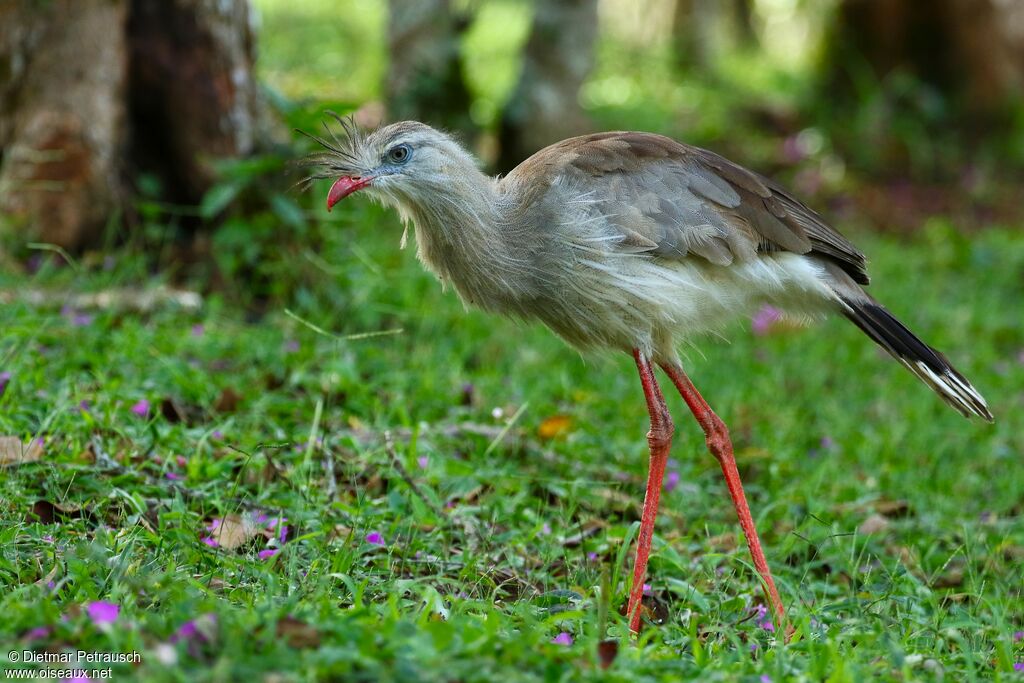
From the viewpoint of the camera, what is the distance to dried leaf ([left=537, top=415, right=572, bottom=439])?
379 cm

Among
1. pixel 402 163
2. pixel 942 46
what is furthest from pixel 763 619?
pixel 942 46

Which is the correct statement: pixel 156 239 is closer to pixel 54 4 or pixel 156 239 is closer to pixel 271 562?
pixel 54 4

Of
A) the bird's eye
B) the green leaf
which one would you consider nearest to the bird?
the bird's eye

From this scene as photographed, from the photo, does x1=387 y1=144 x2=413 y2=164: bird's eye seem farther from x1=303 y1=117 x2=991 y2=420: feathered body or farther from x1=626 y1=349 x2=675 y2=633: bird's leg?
x1=626 y1=349 x2=675 y2=633: bird's leg

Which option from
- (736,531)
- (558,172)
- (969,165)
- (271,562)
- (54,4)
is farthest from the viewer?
(969,165)

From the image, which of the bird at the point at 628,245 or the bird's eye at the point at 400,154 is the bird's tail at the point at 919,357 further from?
the bird's eye at the point at 400,154

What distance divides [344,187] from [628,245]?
778mm

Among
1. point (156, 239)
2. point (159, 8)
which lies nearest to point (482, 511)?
point (156, 239)

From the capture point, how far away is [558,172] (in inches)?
125

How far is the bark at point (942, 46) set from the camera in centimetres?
823

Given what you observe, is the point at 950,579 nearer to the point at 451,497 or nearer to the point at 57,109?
the point at 451,497

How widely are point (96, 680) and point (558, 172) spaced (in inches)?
72.9

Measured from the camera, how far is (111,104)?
4617mm

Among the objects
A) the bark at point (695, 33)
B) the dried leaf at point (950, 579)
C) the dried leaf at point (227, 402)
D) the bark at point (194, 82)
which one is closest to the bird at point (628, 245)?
the dried leaf at point (950, 579)
